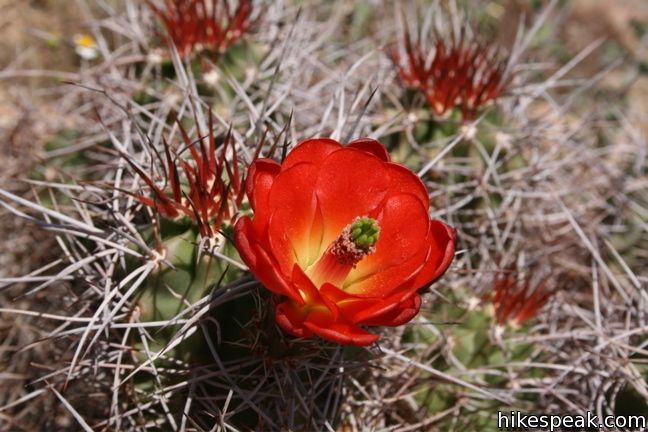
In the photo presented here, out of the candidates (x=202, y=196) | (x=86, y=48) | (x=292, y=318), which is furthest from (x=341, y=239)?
(x=86, y=48)

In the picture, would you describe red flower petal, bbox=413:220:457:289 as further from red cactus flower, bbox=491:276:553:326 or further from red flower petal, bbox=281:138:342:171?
red cactus flower, bbox=491:276:553:326

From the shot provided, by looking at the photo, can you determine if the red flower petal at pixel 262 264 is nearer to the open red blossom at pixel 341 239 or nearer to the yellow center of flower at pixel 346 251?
the open red blossom at pixel 341 239

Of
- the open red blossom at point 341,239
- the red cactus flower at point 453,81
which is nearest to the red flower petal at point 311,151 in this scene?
the open red blossom at point 341,239

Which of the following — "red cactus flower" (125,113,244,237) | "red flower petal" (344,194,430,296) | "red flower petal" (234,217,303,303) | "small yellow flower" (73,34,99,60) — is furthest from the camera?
"small yellow flower" (73,34,99,60)

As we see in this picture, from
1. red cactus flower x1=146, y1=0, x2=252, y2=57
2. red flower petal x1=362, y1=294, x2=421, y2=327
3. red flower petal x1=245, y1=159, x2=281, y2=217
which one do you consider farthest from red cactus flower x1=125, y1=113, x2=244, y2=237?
red cactus flower x1=146, y1=0, x2=252, y2=57

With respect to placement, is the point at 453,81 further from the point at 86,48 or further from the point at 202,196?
the point at 86,48
